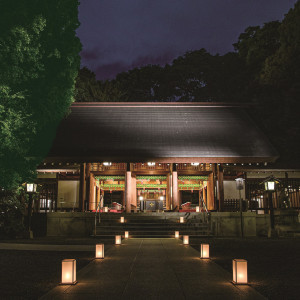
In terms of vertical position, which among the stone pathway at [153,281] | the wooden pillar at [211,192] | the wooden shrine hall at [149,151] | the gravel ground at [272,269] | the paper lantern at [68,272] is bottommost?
the gravel ground at [272,269]

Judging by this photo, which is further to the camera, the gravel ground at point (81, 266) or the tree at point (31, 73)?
the tree at point (31, 73)

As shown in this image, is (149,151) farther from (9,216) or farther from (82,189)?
(9,216)

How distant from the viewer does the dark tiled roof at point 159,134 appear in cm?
1684

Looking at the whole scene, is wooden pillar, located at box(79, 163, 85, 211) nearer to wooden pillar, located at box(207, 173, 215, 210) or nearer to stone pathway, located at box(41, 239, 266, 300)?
wooden pillar, located at box(207, 173, 215, 210)

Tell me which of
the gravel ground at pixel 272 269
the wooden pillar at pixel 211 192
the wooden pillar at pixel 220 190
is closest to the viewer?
the gravel ground at pixel 272 269

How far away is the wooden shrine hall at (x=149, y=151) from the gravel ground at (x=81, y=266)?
22.9 ft

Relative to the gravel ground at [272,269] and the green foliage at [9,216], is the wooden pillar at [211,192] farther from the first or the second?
the green foliage at [9,216]

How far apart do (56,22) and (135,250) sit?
942cm

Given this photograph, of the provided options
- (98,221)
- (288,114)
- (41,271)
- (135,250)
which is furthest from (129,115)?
(41,271)

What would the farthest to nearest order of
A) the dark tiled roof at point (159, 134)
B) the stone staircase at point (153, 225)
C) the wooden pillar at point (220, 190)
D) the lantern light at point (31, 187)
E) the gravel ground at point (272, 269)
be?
the wooden pillar at point (220, 190), the dark tiled roof at point (159, 134), the lantern light at point (31, 187), the stone staircase at point (153, 225), the gravel ground at point (272, 269)

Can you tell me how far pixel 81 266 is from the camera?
6.87m

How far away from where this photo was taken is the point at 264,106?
17484 millimetres

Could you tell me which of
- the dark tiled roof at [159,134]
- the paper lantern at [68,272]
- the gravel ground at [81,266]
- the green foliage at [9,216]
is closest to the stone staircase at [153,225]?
the dark tiled roof at [159,134]

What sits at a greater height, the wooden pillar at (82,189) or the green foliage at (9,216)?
the wooden pillar at (82,189)
